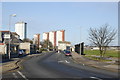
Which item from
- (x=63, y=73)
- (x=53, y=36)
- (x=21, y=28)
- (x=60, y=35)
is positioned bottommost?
(x=63, y=73)

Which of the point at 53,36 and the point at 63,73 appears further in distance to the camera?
the point at 53,36

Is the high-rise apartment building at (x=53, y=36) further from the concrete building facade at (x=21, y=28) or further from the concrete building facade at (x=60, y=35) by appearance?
the concrete building facade at (x=21, y=28)

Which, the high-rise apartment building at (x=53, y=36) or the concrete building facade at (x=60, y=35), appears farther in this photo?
the high-rise apartment building at (x=53, y=36)

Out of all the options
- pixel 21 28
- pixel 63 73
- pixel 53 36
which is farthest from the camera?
pixel 53 36

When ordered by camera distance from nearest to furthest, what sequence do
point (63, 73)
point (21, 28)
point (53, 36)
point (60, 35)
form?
1. point (63, 73)
2. point (21, 28)
3. point (60, 35)
4. point (53, 36)

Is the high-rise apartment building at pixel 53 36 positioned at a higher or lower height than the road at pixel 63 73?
higher

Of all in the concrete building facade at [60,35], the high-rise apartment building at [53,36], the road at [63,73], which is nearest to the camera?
the road at [63,73]

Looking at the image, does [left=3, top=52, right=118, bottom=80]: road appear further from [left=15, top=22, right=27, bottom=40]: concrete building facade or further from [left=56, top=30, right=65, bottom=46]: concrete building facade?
[left=56, top=30, right=65, bottom=46]: concrete building facade

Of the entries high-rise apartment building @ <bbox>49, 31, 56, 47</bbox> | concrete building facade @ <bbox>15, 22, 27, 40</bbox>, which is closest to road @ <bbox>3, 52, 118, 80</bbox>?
concrete building facade @ <bbox>15, 22, 27, 40</bbox>

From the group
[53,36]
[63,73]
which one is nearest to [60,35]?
[53,36]

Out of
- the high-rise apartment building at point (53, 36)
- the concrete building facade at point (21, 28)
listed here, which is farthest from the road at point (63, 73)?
the high-rise apartment building at point (53, 36)

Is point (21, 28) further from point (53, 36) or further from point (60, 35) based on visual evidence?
point (53, 36)

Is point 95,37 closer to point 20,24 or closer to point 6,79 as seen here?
point 6,79

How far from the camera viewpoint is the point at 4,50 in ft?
149
